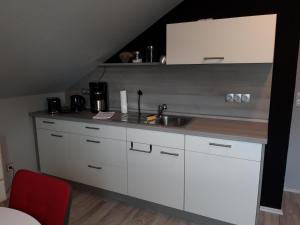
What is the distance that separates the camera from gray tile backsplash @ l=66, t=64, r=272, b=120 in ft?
7.14

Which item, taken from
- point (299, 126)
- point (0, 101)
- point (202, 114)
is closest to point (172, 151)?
point (202, 114)

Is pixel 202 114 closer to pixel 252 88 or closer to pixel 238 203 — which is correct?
pixel 252 88

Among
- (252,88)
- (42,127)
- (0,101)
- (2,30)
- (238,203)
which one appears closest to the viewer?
(2,30)

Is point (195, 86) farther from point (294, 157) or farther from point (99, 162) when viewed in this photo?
point (294, 157)

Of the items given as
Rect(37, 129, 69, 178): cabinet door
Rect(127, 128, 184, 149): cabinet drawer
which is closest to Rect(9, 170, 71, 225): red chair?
Rect(127, 128, 184, 149): cabinet drawer

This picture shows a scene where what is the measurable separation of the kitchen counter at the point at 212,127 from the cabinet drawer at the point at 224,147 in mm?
40

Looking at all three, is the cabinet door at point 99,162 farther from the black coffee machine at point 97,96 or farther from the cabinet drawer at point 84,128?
the black coffee machine at point 97,96

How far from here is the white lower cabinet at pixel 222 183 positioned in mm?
1810

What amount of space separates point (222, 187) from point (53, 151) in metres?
1.85

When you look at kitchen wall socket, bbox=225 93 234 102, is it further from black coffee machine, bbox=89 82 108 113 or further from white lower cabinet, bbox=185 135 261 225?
black coffee machine, bbox=89 82 108 113

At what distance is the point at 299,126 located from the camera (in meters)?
2.54

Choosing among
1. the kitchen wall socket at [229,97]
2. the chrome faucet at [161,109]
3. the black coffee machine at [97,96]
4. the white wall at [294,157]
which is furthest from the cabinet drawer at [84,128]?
the white wall at [294,157]

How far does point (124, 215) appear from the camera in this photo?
2.24 meters

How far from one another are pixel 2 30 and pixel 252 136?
1843 mm
